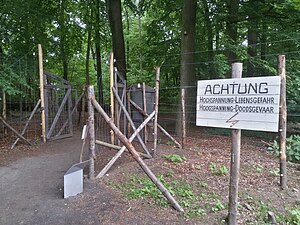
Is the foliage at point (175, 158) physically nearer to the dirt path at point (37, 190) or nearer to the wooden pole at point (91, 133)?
the wooden pole at point (91, 133)

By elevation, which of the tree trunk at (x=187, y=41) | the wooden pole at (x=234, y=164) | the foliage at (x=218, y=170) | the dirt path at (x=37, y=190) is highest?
the tree trunk at (x=187, y=41)

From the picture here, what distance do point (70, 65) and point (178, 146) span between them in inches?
672

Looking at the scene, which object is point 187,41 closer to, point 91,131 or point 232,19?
point 232,19

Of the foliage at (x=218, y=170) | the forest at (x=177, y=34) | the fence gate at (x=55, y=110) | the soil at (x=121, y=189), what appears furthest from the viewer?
the fence gate at (x=55, y=110)

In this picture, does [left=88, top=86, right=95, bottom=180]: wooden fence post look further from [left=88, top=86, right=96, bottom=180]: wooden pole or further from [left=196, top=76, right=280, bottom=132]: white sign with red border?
[left=196, top=76, right=280, bottom=132]: white sign with red border

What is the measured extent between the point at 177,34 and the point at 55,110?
7.95 m

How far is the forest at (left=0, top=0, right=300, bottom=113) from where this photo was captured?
809cm

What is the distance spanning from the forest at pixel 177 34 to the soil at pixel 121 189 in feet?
8.13

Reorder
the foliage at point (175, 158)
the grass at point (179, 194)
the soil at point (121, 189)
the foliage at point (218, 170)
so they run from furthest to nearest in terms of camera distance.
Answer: the foliage at point (175, 158), the foliage at point (218, 170), the grass at point (179, 194), the soil at point (121, 189)

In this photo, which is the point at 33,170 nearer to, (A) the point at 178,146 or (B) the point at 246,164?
(A) the point at 178,146

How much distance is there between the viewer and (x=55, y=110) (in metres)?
9.32

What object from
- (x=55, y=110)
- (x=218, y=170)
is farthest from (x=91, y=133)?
(x=55, y=110)

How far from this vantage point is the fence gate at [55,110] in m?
8.34

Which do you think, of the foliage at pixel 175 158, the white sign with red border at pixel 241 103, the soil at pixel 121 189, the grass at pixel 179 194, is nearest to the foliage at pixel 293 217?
the soil at pixel 121 189
